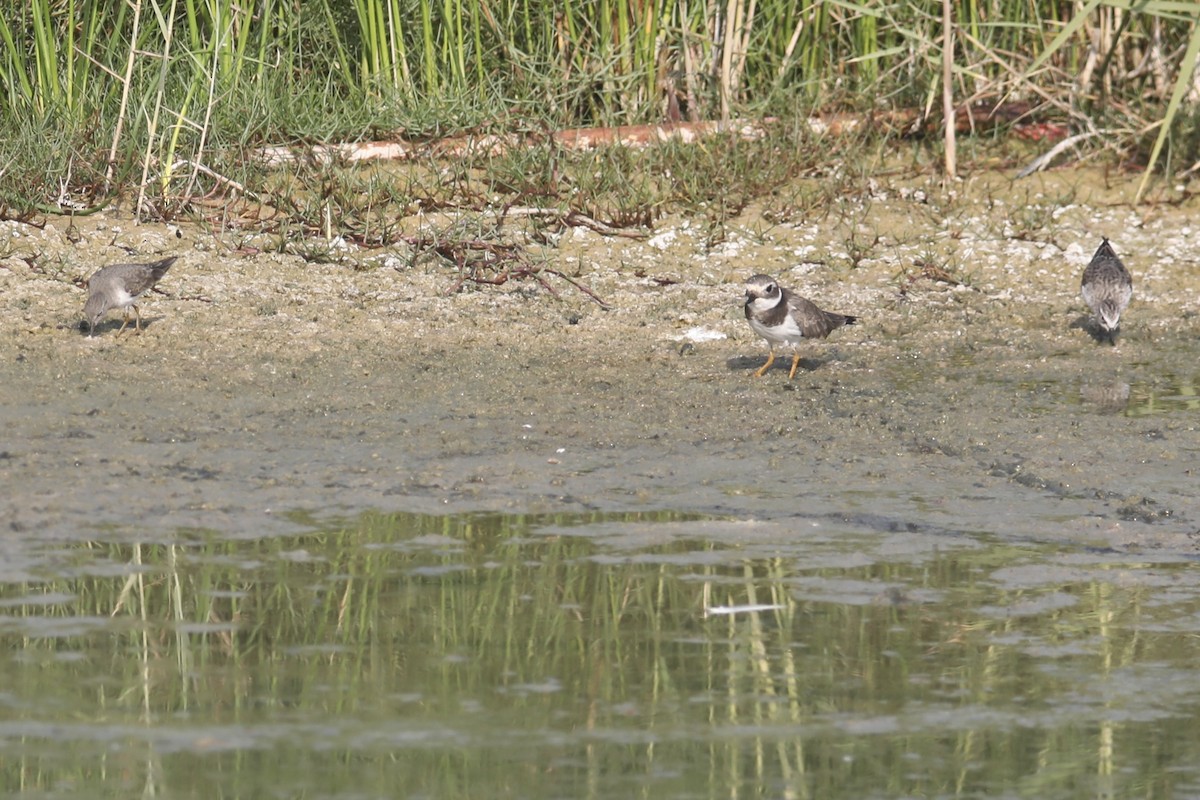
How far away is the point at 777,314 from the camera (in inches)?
264

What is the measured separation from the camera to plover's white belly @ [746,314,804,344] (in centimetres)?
671

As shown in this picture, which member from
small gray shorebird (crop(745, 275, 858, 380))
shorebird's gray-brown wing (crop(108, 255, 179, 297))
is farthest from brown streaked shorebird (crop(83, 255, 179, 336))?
small gray shorebird (crop(745, 275, 858, 380))

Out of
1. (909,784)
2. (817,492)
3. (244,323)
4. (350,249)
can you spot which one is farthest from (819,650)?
(350,249)

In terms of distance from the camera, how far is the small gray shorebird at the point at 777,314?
6.70 meters

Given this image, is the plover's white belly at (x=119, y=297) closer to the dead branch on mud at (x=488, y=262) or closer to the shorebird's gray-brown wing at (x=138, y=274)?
the shorebird's gray-brown wing at (x=138, y=274)

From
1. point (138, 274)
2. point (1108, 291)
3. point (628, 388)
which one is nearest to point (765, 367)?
point (628, 388)

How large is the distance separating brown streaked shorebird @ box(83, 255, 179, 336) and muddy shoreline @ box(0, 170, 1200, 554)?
124 mm

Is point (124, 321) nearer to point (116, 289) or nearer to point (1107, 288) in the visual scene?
point (116, 289)

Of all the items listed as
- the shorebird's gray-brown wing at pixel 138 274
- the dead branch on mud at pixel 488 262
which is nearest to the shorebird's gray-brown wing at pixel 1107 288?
the dead branch on mud at pixel 488 262

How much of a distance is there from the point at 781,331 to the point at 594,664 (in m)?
3.10

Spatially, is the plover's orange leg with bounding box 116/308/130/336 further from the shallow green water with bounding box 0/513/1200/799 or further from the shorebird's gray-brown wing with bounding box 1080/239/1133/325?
the shorebird's gray-brown wing with bounding box 1080/239/1133/325

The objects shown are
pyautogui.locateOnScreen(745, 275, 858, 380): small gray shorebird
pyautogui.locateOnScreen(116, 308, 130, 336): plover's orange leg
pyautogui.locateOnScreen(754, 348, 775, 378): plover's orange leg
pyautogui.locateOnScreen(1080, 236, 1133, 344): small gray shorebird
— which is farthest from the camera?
pyautogui.locateOnScreen(1080, 236, 1133, 344): small gray shorebird

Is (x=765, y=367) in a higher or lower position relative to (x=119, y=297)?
lower

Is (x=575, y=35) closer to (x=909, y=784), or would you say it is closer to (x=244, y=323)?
(x=244, y=323)
